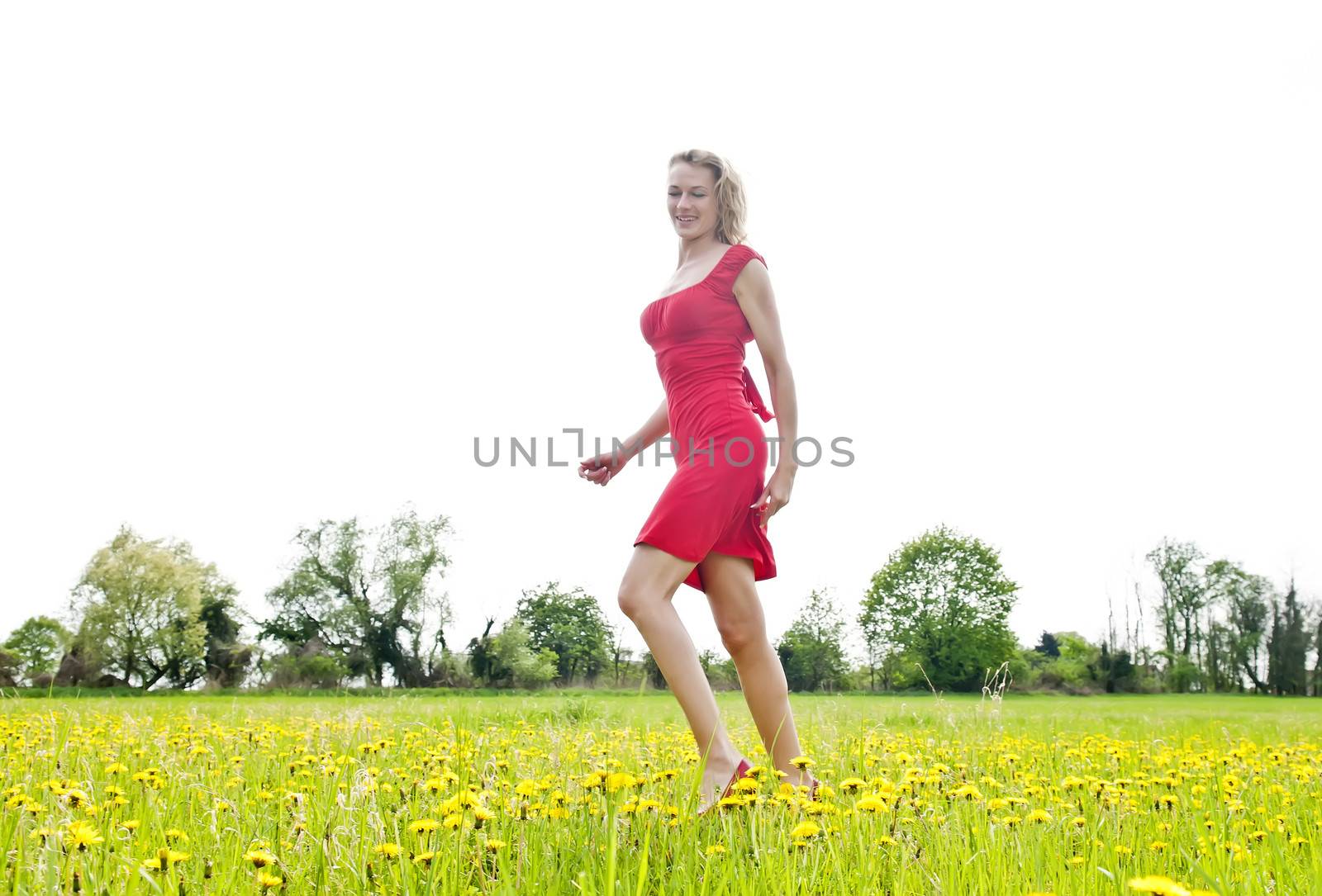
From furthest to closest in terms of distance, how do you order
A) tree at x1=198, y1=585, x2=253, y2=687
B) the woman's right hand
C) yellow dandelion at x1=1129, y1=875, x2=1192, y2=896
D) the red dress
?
tree at x1=198, y1=585, x2=253, y2=687
the woman's right hand
the red dress
yellow dandelion at x1=1129, y1=875, x2=1192, y2=896

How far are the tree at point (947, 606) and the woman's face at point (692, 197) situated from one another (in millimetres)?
40659

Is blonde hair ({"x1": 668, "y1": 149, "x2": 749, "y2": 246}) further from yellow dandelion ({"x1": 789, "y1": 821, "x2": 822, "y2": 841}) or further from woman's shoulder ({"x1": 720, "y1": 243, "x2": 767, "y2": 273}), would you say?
yellow dandelion ({"x1": 789, "y1": 821, "x2": 822, "y2": 841})

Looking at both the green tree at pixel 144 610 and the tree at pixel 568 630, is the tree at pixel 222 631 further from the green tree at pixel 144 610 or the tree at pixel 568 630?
the tree at pixel 568 630

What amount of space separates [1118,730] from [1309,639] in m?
36.9

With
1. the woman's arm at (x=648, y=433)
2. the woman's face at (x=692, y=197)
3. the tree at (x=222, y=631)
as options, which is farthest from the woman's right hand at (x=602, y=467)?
the tree at (x=222, y=631)

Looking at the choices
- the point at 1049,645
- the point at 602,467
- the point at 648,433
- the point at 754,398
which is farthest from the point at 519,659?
the point at 1049,645

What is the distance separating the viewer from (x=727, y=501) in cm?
334

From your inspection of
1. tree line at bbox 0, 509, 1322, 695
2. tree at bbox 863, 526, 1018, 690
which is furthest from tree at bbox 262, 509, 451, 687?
tree at bbox 863, 526, 1018, 690

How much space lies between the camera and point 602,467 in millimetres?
4109

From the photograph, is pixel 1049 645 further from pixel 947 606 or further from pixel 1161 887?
pixel 1161 887

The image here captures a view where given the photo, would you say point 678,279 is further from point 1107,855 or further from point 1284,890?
point 1284,890

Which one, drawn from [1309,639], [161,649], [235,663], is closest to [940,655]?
[1309,639]

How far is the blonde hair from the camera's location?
3.81 metres

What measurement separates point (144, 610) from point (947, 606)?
1420 inches
